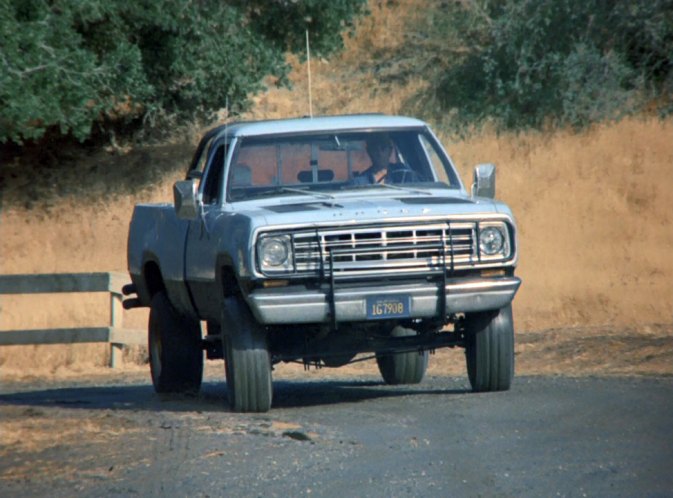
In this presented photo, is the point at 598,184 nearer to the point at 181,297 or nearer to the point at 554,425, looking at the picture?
the point at 181,297

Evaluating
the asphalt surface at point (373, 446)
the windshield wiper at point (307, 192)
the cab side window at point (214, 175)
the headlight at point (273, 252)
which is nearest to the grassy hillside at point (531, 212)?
the cab side window at point (214, 175)

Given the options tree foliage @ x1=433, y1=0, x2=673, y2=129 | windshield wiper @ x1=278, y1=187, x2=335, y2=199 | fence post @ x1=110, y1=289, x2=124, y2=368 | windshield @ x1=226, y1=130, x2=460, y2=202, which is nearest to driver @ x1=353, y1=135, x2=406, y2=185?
windshield @ x1=226, y1=130, x2=460, y2=202

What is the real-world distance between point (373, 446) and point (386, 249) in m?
2.00

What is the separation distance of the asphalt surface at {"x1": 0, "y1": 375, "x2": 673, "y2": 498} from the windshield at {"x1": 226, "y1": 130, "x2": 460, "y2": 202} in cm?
169

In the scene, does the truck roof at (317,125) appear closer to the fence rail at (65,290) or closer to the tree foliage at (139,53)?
the fence rail at (65,290)

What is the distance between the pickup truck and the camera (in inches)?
389

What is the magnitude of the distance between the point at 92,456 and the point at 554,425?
2896 millimetres

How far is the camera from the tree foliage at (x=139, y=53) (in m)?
23.0

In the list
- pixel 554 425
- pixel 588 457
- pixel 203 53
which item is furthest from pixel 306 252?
pixel 203 53

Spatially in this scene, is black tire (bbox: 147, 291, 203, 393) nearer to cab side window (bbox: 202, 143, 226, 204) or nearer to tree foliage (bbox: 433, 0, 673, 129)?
cab side window (bbox: 202, 143, 226, 204)

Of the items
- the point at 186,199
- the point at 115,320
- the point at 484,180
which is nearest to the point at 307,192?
the point at 186,199

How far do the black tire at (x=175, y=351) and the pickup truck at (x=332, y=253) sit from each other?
0.08 feet

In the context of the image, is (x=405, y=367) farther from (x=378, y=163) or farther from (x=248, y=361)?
(x=248, y=361)

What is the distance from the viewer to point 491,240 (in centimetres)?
1027
